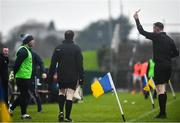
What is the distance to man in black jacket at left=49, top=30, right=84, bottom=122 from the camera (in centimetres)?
1538

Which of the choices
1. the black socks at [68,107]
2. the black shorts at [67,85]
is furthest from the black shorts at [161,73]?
the black socks at [68,107]

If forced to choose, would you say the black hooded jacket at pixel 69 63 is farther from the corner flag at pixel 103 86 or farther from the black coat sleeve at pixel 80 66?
the corner flag at pixel 103 86

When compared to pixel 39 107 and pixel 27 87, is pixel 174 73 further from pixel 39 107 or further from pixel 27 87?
pixel 27 87

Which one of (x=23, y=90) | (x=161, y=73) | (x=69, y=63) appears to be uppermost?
(x=69, y=63)

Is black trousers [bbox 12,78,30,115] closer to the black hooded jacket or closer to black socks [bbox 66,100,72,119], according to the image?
the black hooded jacket

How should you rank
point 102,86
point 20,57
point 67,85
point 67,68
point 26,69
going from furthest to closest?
point 26,69 → point 20,57 → point 102,86 → point 67,68 → point 67,85

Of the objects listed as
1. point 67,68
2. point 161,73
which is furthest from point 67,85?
point 161,73

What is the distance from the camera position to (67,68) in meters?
15.5

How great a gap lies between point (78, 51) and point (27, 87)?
1.83 m

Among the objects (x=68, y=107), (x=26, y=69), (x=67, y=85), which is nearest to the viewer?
(x=68, y=107)

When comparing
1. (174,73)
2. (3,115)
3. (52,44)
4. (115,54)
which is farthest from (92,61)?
(3,115)

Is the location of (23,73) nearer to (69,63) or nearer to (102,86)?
(69,63)

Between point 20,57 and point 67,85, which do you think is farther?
point 20,57

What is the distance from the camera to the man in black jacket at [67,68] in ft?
50.5
